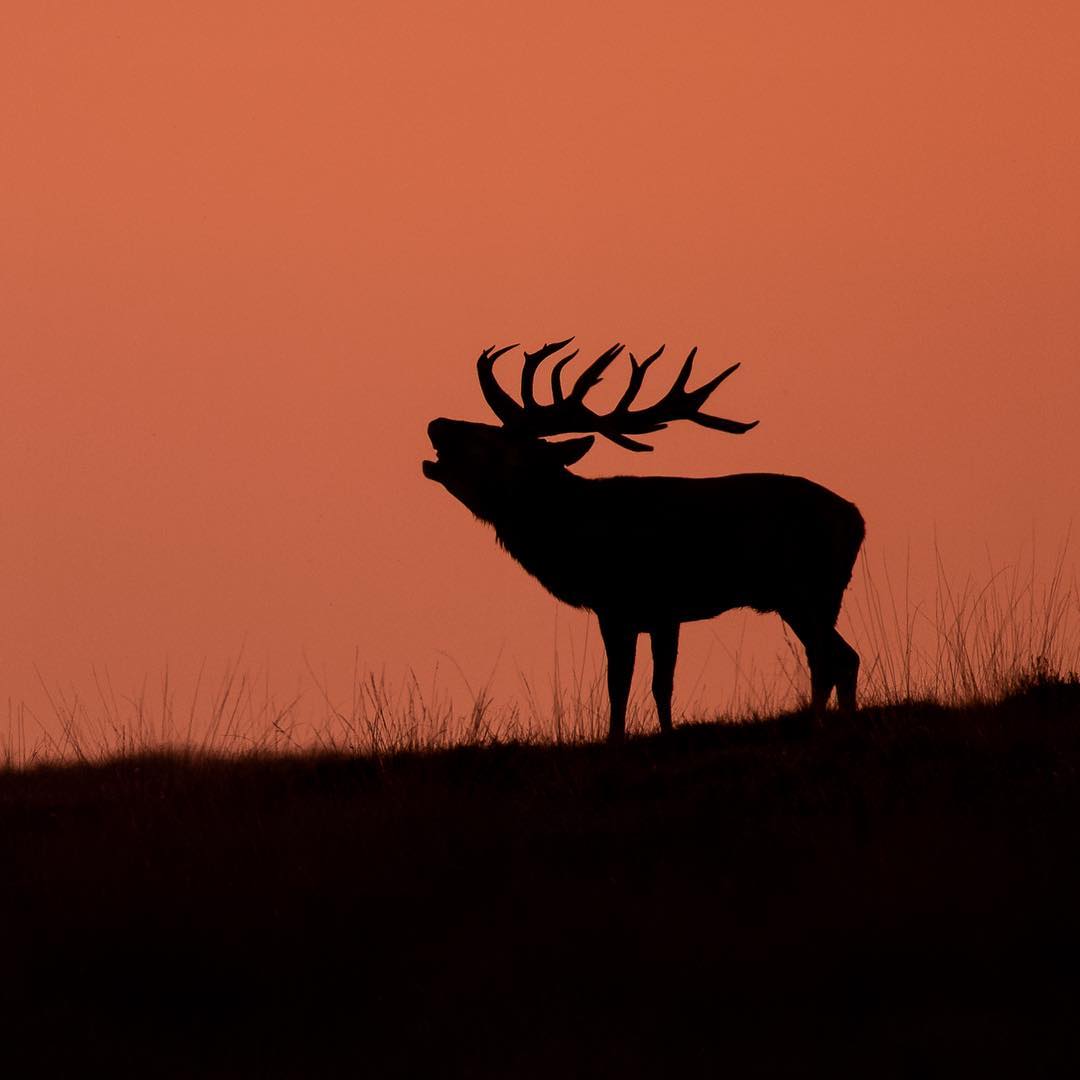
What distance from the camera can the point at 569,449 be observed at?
12016 mm

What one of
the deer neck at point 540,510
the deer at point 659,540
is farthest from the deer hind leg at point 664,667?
the deer neck at point 540,510

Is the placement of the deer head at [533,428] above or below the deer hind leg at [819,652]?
above

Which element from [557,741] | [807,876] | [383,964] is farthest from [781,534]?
[383,964]

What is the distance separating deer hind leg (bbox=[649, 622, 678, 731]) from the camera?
36.3ft

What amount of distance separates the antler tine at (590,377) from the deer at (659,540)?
0.38m

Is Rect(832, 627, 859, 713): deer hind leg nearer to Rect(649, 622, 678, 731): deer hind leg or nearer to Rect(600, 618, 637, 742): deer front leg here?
Rect(649, 622, 678, 731): deer hind leg

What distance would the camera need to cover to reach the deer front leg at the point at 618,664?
1084 centimetres

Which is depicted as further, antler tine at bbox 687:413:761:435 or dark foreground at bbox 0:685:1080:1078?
antler tine at bbox 687:413:761:435

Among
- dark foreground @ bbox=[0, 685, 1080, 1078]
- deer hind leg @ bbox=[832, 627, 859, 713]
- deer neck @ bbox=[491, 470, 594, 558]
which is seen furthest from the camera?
deer neck @ bbox=[491, 470, 594, 558]

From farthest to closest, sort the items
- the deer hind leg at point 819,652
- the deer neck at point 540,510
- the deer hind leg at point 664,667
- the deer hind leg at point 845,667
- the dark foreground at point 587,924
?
the deer neck at point 540,510 < the deer hind leg at point 845,667 < the deer hind leg at point 819,652 < the deer hind leg at point 664,667 < the dark foreground at point 587,924

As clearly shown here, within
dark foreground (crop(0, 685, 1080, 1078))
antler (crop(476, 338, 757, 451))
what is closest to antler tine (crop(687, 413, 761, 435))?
antler (crop(476, 338, 757, 451))

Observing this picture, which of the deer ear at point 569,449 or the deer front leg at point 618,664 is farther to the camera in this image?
the deer ear at point 569,449

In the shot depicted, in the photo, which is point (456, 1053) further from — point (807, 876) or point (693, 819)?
point (693, 819)

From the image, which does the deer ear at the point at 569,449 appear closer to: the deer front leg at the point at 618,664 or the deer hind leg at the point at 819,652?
the deer front leg at the point at 618,664
